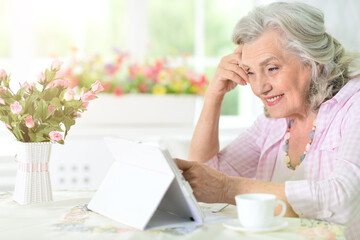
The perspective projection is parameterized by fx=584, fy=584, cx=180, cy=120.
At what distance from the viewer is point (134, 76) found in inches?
130

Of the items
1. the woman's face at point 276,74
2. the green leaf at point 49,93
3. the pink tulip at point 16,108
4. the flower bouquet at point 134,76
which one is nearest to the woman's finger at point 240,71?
the woman's face at point 276,74

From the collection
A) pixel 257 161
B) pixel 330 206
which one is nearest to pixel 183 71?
pixel 257 161

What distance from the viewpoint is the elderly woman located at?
149 cm

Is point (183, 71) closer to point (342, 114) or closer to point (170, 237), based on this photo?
point (342, 114)

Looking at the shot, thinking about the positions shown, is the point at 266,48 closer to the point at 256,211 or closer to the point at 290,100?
the point at 290,100

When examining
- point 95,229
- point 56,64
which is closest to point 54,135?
point 56,64

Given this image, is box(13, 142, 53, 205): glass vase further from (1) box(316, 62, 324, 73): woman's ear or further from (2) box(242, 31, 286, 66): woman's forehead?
(1) box(316, 62, 324, 73): woman's ear

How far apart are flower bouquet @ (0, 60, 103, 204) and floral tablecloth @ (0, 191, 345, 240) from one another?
0.09 meters

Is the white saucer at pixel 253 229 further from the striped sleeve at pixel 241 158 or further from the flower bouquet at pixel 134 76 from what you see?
the flower bouquet at pixel 134 76

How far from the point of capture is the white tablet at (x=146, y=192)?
49.5 inches

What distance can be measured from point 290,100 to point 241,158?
39cm

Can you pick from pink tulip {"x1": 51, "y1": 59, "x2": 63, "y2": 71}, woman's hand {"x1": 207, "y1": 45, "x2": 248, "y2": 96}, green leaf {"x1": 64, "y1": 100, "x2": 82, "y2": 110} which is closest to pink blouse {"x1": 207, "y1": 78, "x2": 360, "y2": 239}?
woman's hand {"x1": 207, "y1": 45, "x2": 248, "y2": 96}

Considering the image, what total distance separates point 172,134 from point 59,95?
69.1 inches

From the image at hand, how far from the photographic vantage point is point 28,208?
4.97ft
